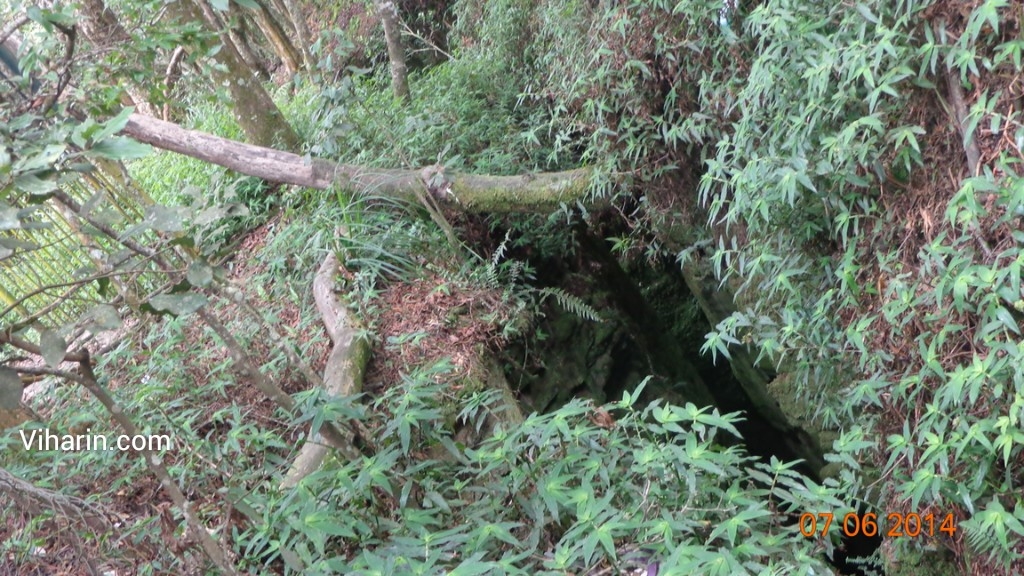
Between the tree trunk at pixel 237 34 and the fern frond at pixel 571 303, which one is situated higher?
the tree trunk at pixel 237 34

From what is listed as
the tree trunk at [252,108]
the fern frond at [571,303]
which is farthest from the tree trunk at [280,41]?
the fern frond at [571,303]

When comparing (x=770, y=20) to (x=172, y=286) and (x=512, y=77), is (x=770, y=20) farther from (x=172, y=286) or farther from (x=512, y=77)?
(x=512, y=77)

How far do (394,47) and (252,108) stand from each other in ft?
4.01

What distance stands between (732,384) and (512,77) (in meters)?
2.88

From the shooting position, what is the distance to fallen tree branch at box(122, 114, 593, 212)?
15.4 feet

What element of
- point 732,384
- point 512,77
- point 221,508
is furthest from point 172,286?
point 732,384

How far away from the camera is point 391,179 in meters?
5.02

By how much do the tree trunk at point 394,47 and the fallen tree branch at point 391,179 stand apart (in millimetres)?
1261

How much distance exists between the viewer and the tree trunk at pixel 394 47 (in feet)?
20.7

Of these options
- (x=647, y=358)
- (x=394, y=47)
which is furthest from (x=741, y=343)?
(x=394, y=47)

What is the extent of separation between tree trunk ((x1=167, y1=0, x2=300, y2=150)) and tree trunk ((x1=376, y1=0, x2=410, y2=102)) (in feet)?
3.13
